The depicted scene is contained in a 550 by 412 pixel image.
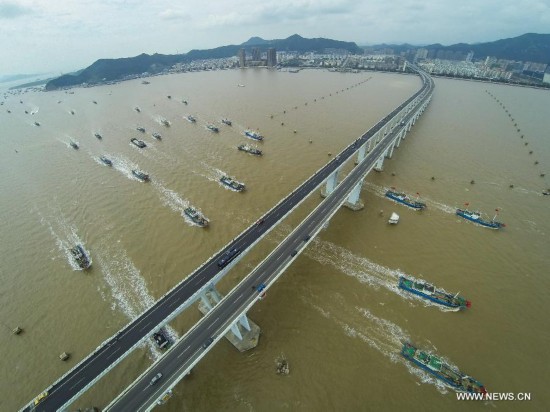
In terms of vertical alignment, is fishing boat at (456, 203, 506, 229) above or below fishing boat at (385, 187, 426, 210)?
below

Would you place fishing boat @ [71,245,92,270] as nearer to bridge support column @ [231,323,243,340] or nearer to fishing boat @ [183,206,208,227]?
fishing boat @ [183,206,208,227]

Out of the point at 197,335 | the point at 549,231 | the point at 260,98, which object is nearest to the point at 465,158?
the point at 549,231

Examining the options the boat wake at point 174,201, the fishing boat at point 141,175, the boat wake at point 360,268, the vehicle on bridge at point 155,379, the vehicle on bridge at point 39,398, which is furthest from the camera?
the fishing boat at point 141,175

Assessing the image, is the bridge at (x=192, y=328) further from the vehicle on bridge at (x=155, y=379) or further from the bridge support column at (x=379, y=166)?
the bridge support column at (x=379, y=166)

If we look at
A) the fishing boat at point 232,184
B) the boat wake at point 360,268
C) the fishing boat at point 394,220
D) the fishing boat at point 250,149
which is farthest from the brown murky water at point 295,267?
the fishing boat at point 250,149

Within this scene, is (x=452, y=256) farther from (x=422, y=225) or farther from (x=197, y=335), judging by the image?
(x=197, y=335)

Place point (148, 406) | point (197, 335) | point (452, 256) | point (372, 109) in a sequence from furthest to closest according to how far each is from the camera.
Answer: point (372, 109)
point (452, 256)
point (197, 335)
point (148, 406)

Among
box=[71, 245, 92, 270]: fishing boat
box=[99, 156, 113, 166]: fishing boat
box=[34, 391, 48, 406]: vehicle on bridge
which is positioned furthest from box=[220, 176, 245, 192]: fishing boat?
box=[34, 391, 48, 406]: vehicle on bridge
